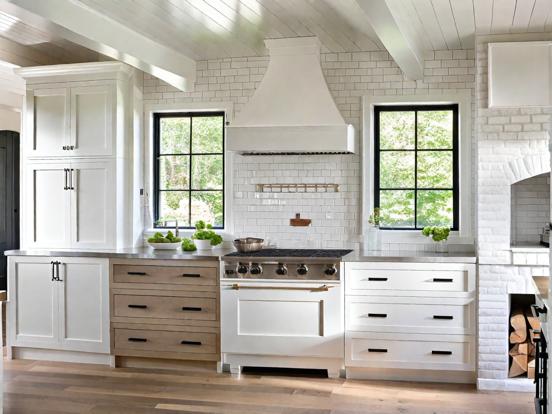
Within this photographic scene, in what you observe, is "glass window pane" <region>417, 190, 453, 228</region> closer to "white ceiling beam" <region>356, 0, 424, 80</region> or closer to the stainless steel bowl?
"white ceiling beam" <region>356, 0, 424, 80</region>

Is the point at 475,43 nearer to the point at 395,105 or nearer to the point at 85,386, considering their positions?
the point at 395,105

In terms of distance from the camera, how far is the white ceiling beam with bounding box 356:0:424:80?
3904mm

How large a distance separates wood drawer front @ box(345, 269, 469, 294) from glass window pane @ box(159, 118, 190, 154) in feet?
7.20

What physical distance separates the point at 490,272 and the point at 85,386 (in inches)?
127

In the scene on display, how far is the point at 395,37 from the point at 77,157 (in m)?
3.09

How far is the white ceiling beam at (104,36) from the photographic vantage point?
3.92m

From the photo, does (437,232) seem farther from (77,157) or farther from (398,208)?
(77,157)

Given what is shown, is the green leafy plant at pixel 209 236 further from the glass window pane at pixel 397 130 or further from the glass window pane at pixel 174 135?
the glass window pane at pixel 397 130

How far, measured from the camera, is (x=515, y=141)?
5.10m

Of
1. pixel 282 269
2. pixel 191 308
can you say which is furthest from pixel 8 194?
pixel 282 269

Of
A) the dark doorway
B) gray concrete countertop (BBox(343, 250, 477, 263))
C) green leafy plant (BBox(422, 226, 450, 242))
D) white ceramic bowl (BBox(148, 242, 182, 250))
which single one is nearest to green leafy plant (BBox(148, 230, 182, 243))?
white ceramic bowl (BBox(148, 242, 182, 250))

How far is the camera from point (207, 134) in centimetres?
642

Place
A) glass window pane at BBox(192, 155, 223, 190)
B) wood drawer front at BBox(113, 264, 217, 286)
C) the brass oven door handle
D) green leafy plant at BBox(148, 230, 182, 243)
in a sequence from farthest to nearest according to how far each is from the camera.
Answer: glass window pane at BBox(192, 155, 223, 190) → green leafy plant at BBox(148, 230, 182, 243) → wood drawer front at BBox(113, 264, 217, 286) → the brass oven door handle

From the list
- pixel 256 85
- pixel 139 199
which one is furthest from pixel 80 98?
pixel 256 85
